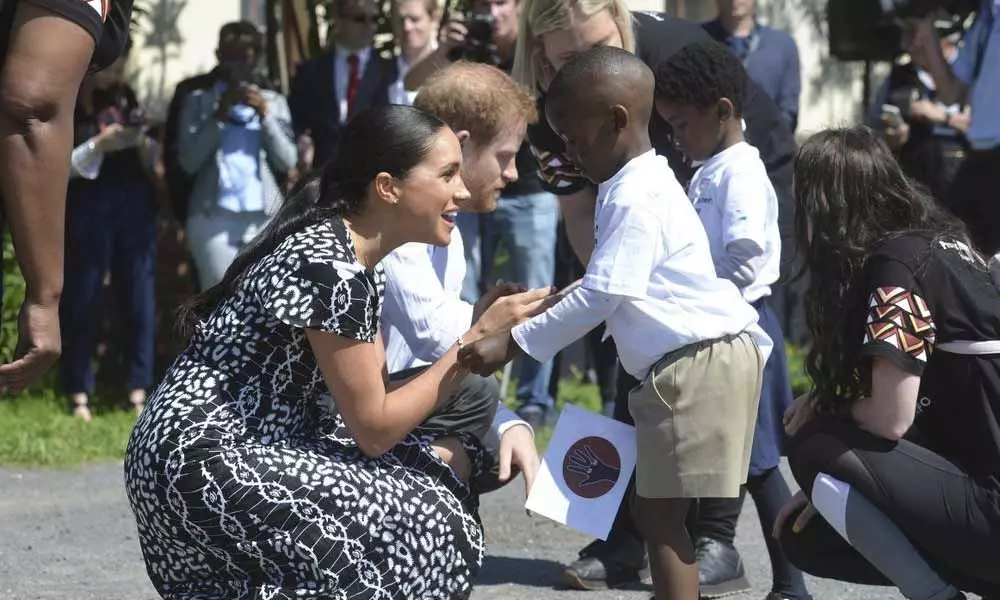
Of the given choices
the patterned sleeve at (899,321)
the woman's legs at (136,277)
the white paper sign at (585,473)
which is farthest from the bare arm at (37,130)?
the woman's legs at (136,277)

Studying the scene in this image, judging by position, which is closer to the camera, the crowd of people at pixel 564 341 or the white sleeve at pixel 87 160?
the crowd of people at pixel 564 341

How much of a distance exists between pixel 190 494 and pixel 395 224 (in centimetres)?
76

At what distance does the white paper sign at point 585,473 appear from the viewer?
3939 mm

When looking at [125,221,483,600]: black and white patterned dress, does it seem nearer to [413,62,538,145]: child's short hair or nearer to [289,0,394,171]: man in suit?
[413,62,538,145]: child's short hair

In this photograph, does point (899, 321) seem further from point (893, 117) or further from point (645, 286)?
point (893, 117)

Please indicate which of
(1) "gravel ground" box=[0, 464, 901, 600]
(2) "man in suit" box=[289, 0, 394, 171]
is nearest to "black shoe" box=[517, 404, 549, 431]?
(1) "gravel ground" box=[0, 464, 901, 600]

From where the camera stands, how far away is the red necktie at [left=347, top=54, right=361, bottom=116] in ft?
26.6

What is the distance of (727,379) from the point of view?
392 centimetres

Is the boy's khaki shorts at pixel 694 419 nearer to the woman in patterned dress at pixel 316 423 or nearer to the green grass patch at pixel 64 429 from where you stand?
the woman in patterned dress at pixel 316 423

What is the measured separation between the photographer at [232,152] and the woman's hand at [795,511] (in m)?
4.53

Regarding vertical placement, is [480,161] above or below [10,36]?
below

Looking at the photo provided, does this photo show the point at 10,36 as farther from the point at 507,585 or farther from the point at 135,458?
the point at 507,585

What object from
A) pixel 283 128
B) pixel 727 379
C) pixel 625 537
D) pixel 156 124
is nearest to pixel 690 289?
pixel 727 379

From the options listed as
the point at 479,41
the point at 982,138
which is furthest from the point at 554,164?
Result: the point at 982,138
